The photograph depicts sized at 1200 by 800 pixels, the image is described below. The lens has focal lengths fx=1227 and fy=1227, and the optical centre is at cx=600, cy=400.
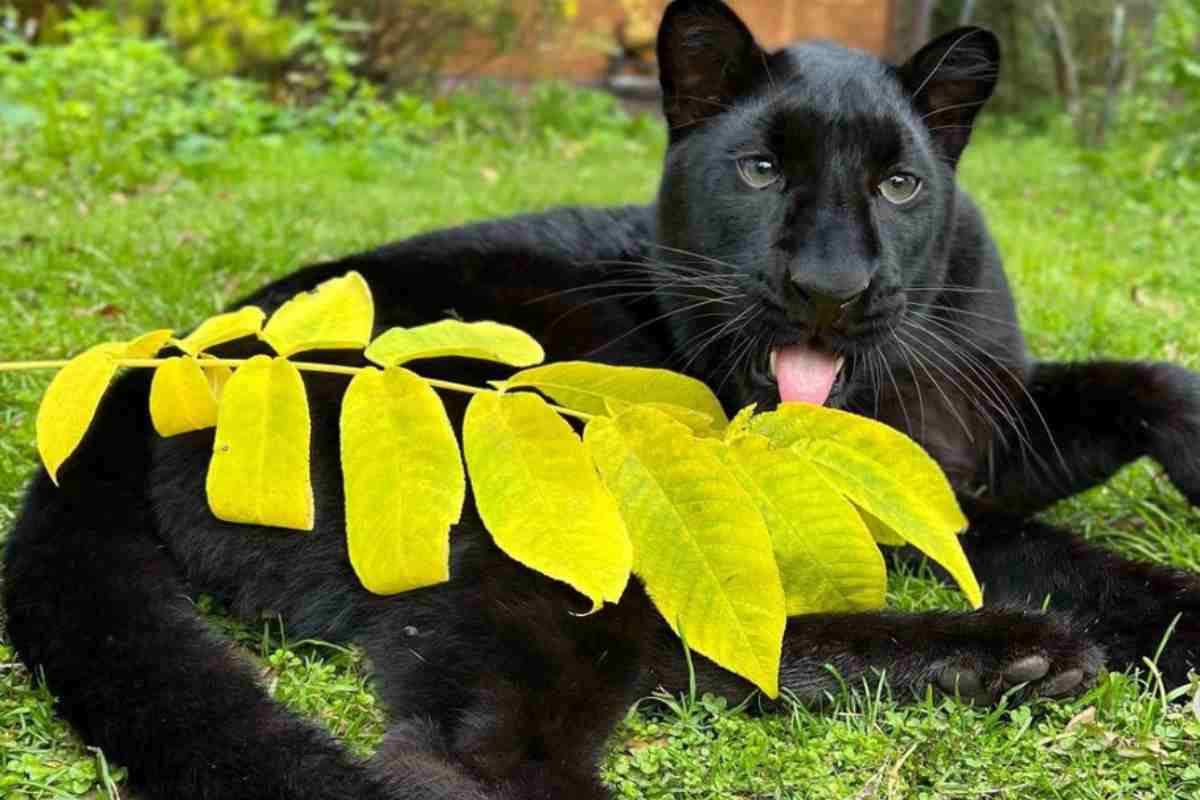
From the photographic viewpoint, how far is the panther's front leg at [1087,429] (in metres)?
2.42

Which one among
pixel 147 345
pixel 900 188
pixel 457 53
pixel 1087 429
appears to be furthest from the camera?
pixel 457 53

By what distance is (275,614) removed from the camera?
1.85m

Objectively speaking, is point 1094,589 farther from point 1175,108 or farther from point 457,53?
point 457,53

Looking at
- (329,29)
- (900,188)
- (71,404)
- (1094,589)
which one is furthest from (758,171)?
(329,29)

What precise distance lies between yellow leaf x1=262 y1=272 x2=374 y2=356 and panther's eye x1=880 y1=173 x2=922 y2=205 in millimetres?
946

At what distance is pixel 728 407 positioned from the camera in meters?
2.37

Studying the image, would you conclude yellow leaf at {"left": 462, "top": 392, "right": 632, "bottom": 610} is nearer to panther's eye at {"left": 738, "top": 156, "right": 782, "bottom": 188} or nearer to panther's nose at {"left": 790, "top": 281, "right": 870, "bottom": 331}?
panther's nose at {"left": 790, "top": 281, "right": 870, "bottom": 331}

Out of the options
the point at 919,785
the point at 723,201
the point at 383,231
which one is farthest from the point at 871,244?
the point at 383,231

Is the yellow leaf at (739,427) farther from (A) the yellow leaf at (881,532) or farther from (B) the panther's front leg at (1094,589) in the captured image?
(B) the panther's front leg at (1094,589)

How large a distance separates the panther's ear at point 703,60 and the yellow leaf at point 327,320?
0.89 meters

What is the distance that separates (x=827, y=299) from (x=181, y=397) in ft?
3.26

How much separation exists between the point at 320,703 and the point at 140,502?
0.46 metres

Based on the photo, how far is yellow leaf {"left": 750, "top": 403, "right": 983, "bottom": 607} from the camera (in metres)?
1.58

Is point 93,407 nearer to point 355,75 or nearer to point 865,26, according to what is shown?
point 355,75
